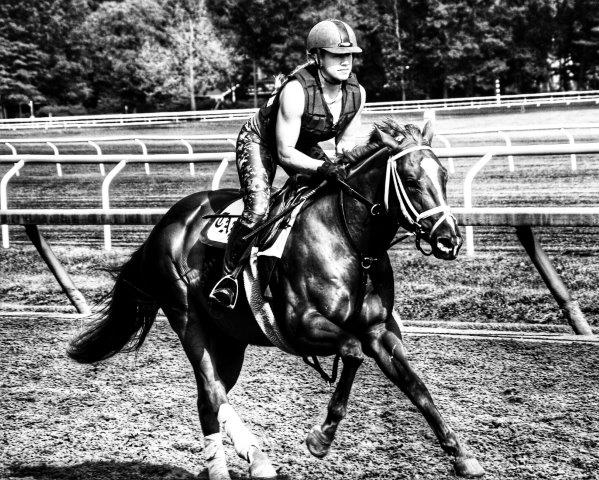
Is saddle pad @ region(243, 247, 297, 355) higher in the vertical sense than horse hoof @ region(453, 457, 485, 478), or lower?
higher

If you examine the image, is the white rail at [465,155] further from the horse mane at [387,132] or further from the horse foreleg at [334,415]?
the horse foreleg at [334,415]

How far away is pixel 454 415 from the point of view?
486 centimetres

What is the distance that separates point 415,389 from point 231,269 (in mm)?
998

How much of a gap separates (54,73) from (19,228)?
52.4 m

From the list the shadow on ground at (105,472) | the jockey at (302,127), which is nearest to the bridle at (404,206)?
the jockey at (302,127)

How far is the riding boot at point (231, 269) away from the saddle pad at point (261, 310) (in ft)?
0.20

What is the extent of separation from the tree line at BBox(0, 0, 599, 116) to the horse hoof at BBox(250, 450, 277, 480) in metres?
53.3

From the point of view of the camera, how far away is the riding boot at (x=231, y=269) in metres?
4.19

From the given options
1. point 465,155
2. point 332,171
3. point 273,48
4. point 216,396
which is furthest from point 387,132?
point 273,48

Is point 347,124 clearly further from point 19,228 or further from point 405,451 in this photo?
point 19,228

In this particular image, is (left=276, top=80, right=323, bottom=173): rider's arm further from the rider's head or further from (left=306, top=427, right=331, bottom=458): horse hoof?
(left=306, top=427, right=331, bottom=458): horse hoof

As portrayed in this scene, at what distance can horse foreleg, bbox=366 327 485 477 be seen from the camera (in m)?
3.58

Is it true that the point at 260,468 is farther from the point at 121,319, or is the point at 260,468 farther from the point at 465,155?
the point at 465,155

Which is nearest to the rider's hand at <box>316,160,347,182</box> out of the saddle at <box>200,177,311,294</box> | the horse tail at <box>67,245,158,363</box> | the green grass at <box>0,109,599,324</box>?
the saddle at <box>200,177,311,294</box>
